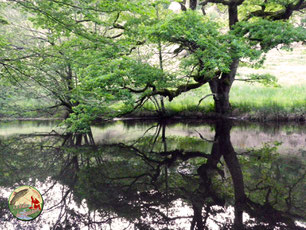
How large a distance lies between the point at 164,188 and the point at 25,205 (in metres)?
1.46

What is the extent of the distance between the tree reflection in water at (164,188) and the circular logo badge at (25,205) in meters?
0.07

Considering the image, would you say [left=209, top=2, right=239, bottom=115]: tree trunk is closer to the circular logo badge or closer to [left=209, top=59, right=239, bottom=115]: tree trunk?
[left=209, top=59, right=239, bottom=115]: tree trunk

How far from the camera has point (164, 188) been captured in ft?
8.74

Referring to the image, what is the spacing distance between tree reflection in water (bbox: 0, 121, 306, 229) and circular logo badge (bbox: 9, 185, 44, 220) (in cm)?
7

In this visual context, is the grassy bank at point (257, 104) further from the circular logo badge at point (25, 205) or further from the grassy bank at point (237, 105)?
the circular logo badge at point (25, 205)

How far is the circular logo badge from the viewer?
202cm

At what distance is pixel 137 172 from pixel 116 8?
2781 mm

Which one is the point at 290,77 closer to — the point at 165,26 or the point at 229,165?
the point at 165,26

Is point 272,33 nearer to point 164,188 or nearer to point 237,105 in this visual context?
point 237,105

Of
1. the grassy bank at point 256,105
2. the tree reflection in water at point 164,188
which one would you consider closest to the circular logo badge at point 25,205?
the tree reflection in water at point 164,188

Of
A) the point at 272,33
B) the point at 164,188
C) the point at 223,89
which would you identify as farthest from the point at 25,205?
the point at 223,89

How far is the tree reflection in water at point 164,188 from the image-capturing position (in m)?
1.97

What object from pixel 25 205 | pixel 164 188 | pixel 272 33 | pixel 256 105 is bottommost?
pixel 164 188

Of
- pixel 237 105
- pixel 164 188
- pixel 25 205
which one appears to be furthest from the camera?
pixel 237 105
